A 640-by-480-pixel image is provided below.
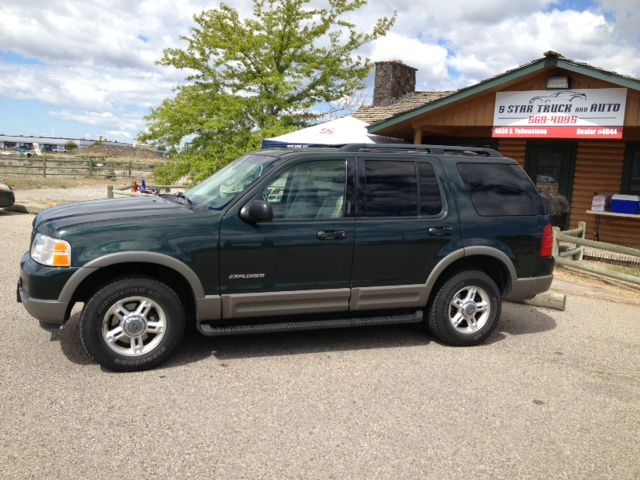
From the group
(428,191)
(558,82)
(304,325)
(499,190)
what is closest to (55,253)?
(304,325)

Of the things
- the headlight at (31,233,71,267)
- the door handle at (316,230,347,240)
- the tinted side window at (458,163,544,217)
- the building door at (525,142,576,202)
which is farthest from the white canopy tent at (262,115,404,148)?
the headlight at (31,233,71,267)

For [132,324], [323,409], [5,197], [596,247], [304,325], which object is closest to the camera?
[323,409]

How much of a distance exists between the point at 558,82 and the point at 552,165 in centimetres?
283

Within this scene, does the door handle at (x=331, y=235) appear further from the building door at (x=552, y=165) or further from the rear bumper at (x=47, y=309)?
the building door at (x=552, y=165)

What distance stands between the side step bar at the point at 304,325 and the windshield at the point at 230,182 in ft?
3.33

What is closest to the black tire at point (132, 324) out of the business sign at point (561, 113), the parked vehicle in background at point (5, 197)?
the business sign at point (561, 113)

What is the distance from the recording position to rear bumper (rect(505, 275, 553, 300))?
5711 millimetres

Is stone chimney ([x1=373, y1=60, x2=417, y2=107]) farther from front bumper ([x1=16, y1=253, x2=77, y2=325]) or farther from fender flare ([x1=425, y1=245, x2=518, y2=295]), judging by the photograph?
front bumper ([x1=16, y1=253, x2=77, y2=325])

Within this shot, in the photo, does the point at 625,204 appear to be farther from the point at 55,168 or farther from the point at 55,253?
the point at 55,168

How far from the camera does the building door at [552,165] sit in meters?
13.2

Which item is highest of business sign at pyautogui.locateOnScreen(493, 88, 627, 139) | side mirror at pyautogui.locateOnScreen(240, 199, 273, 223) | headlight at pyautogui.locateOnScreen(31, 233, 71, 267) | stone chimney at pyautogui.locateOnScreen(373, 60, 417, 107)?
stone chimney at pyautogui.locateOnScreen(373, 60, 417, 107)

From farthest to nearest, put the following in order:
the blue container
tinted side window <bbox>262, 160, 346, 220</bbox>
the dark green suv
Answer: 1. the blue container
2. tinted side window <bbox>262, 160, 346, 220</bbox>
3. the dark green suv

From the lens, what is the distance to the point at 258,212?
15.1 feet

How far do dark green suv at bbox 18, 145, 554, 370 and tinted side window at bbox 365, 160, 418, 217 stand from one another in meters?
0.01
